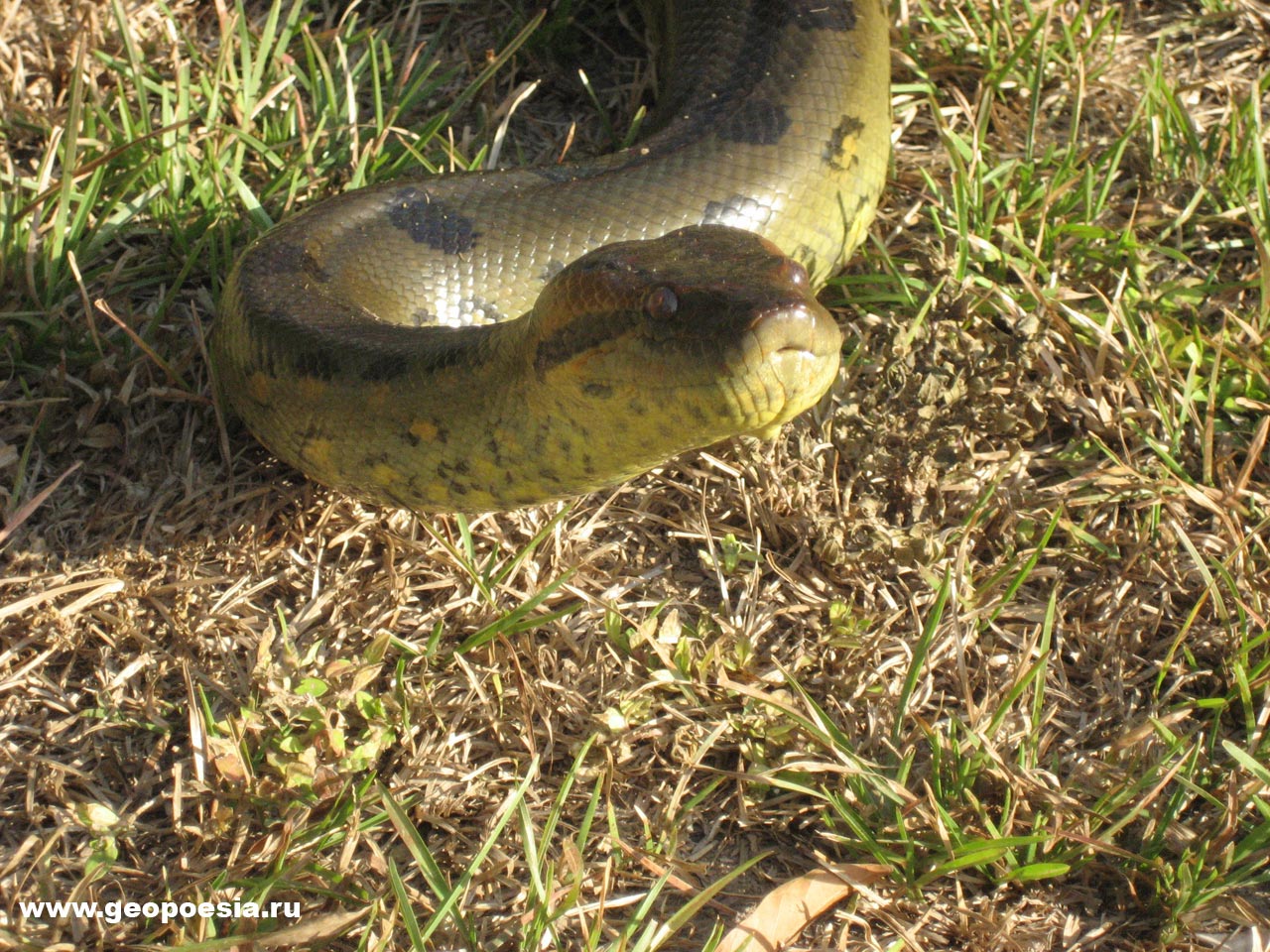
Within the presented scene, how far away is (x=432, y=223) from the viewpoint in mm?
3795

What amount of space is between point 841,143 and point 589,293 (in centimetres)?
160

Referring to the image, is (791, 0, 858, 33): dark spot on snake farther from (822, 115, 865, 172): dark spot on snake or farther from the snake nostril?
A: the snake nostril

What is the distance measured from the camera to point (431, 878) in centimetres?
280

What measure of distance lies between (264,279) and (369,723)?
124cm

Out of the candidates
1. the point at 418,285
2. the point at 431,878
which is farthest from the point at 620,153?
the point at 431,878

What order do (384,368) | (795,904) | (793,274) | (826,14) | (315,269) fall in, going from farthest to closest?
(826,14) < (315,269) < (384,368) < (795,904) < (793,274)

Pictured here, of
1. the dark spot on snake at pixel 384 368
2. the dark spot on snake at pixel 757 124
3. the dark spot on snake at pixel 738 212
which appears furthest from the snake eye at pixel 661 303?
the dark spot on snake at pixel 757 124

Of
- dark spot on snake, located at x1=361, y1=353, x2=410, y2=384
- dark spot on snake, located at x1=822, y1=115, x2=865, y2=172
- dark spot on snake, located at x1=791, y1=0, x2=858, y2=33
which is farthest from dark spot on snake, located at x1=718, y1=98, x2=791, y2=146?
dark spot on snake, located at x1=361, y1=353, x2=410, y2=384

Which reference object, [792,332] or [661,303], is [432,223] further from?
[792,332]

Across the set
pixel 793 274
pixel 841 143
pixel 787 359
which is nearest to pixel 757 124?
pixel 841 143

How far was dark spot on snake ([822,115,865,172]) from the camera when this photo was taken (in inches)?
158

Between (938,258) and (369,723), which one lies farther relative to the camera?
(938,258)

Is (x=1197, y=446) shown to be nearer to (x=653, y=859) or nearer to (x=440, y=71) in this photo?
(x=653, y=859)

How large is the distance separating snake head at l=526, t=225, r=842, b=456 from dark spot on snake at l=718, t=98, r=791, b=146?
45.5 inches
